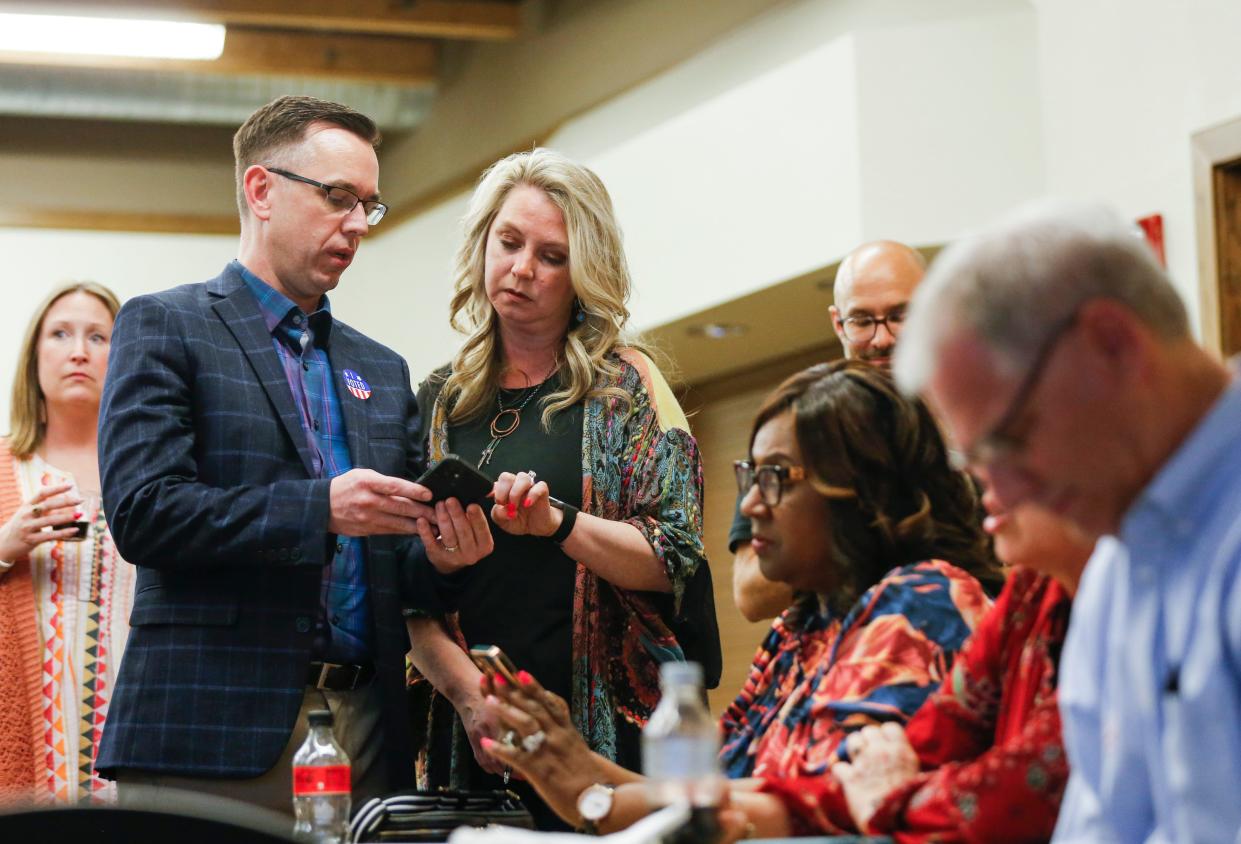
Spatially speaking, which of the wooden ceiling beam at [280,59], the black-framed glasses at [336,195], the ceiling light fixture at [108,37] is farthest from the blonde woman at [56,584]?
the wooden ceiling beam at [280,59]

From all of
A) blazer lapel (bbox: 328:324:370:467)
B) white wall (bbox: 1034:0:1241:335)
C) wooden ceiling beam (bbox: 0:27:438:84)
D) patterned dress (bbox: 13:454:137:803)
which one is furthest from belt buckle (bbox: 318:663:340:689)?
wooden ceiling beam (bbox: 0:27:438:84)

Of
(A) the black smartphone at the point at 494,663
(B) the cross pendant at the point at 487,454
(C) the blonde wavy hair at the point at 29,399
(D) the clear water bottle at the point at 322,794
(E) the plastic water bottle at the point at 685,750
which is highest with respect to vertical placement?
(C) the blonde wavy hair at the point at 29,399

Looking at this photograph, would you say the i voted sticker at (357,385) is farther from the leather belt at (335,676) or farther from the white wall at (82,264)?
the white wall at (82,264)

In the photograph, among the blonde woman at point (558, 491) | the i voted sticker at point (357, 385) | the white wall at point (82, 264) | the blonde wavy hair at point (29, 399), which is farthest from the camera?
the white wall at point (82, 264)

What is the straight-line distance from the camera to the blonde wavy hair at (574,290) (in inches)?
119

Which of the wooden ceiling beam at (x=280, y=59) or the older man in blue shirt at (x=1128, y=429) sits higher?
the wooden ceiling beam at (x=280, y=59)

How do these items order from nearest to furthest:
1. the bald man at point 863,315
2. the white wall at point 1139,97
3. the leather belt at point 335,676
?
1. the leather belt at point 335,676
2. the bald man at point 863,315
3. the white wall at point 1139,97

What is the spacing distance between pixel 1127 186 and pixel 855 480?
3146 mm

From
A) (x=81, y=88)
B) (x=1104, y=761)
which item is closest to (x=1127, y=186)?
(x=1104, y=761)

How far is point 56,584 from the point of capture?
3.57 metres

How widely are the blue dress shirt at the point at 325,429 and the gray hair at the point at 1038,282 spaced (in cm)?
155

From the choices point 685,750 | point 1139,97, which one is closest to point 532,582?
point 685,750

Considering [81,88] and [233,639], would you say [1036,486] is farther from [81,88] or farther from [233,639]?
[81,88]

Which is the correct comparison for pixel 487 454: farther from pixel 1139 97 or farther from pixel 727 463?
pixel 727 463
